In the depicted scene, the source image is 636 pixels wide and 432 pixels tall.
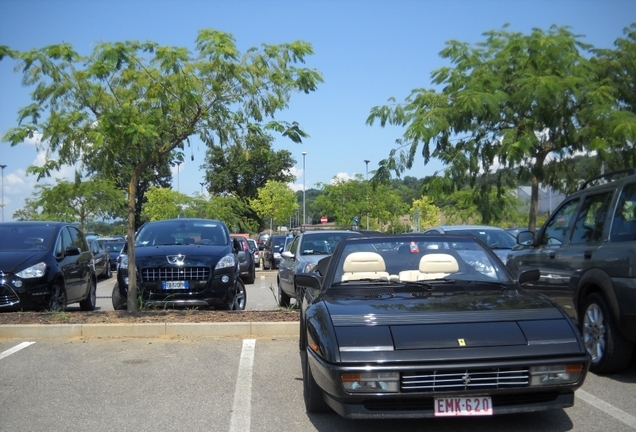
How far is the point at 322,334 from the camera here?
5.29 metres

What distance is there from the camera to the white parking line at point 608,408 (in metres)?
5.56

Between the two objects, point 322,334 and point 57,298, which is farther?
point 57,298

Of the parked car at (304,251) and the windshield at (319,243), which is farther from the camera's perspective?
A: the windshield at (319,243)

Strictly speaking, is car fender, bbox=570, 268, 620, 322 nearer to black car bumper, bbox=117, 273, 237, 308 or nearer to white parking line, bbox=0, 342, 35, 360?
black car bumper, bbox=117, 273, 237, 308

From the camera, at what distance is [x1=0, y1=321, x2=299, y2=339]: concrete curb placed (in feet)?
32.4

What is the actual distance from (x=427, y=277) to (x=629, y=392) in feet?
6.66

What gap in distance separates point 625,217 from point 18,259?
28.8 ft

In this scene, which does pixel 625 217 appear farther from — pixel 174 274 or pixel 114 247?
pixel 114 247

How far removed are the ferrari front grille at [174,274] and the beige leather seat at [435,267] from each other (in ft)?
19.0

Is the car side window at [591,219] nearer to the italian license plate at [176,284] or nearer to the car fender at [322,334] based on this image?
the car fender at [322,334]

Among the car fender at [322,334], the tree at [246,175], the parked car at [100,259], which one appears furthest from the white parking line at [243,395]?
the tree at [246,175]

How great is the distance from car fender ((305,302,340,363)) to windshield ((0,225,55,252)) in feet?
25.5

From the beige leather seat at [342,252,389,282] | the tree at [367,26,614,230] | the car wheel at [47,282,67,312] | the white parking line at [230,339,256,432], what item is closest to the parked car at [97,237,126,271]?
the tree at [367,26,614,230]

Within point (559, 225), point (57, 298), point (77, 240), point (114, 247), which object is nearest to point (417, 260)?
point (559, 225)
